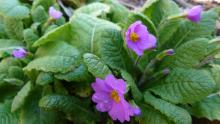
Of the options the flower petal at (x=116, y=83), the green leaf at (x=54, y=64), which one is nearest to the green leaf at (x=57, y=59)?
the green leaf at (x=54, y=64)

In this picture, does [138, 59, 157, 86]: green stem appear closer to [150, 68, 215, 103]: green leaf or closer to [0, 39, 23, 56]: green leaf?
[150, 68, 215, 103]: green leaf

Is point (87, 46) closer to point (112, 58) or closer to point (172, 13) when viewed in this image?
point (112, 58)

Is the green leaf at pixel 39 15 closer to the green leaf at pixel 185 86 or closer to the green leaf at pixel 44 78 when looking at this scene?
the green leaf at pixel 44 78

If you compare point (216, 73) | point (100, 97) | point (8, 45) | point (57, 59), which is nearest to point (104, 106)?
point (100, 97)

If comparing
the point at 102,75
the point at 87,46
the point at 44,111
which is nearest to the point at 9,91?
the point at 44,111

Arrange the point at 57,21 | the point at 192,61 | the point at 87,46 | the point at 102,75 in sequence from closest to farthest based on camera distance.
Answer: the point at 102,75, the point at 192,61, the point at 87,46, the point at 57,21

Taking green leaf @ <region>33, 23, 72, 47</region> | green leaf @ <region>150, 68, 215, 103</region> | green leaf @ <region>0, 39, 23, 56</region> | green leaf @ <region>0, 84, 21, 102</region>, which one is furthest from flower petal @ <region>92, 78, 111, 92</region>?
green leaf @ <region>0, 39, 23, 56</region>
